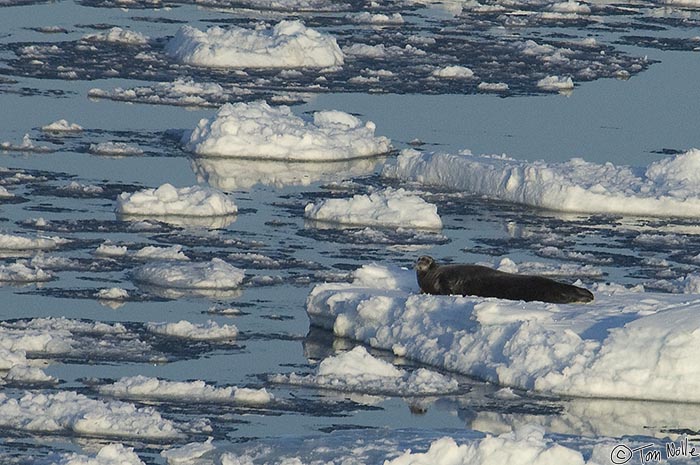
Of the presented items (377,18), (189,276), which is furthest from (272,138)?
(377,18)

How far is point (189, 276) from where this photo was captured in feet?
41.7

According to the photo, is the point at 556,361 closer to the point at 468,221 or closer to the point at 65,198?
the point at 468,221

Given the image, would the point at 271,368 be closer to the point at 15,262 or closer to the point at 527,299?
the point at 527,299

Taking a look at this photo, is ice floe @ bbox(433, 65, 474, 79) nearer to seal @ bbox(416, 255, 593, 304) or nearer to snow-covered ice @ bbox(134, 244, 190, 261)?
snow-covered ice @ bbox(134, 244, 190, 261)

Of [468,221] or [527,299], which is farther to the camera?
[468,221]

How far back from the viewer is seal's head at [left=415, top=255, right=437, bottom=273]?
1146cm

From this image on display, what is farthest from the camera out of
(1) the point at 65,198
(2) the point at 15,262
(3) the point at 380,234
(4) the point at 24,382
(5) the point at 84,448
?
(1) the point at 65,198

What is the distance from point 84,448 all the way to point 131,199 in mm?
6968

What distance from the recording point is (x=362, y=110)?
21.8m

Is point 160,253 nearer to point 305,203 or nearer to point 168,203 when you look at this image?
point 168,203

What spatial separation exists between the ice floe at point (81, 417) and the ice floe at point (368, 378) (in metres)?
1.19

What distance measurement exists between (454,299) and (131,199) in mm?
4946

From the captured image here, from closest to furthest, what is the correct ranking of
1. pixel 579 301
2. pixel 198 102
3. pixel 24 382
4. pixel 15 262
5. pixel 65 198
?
pixel 24 382, pixel 579 301, pixel 15 262, pixel 65 198, pixel 198 102

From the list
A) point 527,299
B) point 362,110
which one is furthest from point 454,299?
point 362,110
